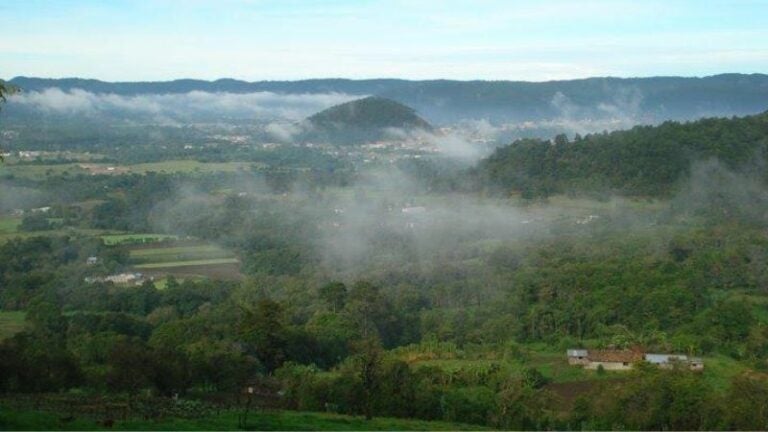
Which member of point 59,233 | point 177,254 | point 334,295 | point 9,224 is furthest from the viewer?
point 9,224

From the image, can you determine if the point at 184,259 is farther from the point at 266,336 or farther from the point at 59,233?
the point at 266,336

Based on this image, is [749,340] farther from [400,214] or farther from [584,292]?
[400,214]

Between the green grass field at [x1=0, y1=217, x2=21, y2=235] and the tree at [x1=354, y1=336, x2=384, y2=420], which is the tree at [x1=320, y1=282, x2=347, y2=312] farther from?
the green grass field at [x1=0, y1=217, x2=21, y2=235]

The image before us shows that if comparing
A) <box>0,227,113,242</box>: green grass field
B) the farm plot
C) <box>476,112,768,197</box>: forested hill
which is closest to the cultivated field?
the farm plot

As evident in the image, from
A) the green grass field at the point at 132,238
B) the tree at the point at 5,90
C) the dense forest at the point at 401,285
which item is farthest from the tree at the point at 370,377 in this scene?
the green grass field at the point at 132,238

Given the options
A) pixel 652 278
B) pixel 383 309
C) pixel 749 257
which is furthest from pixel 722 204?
pixel 383 309

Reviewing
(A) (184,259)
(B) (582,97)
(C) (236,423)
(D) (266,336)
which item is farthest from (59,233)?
(B) (582,97)
